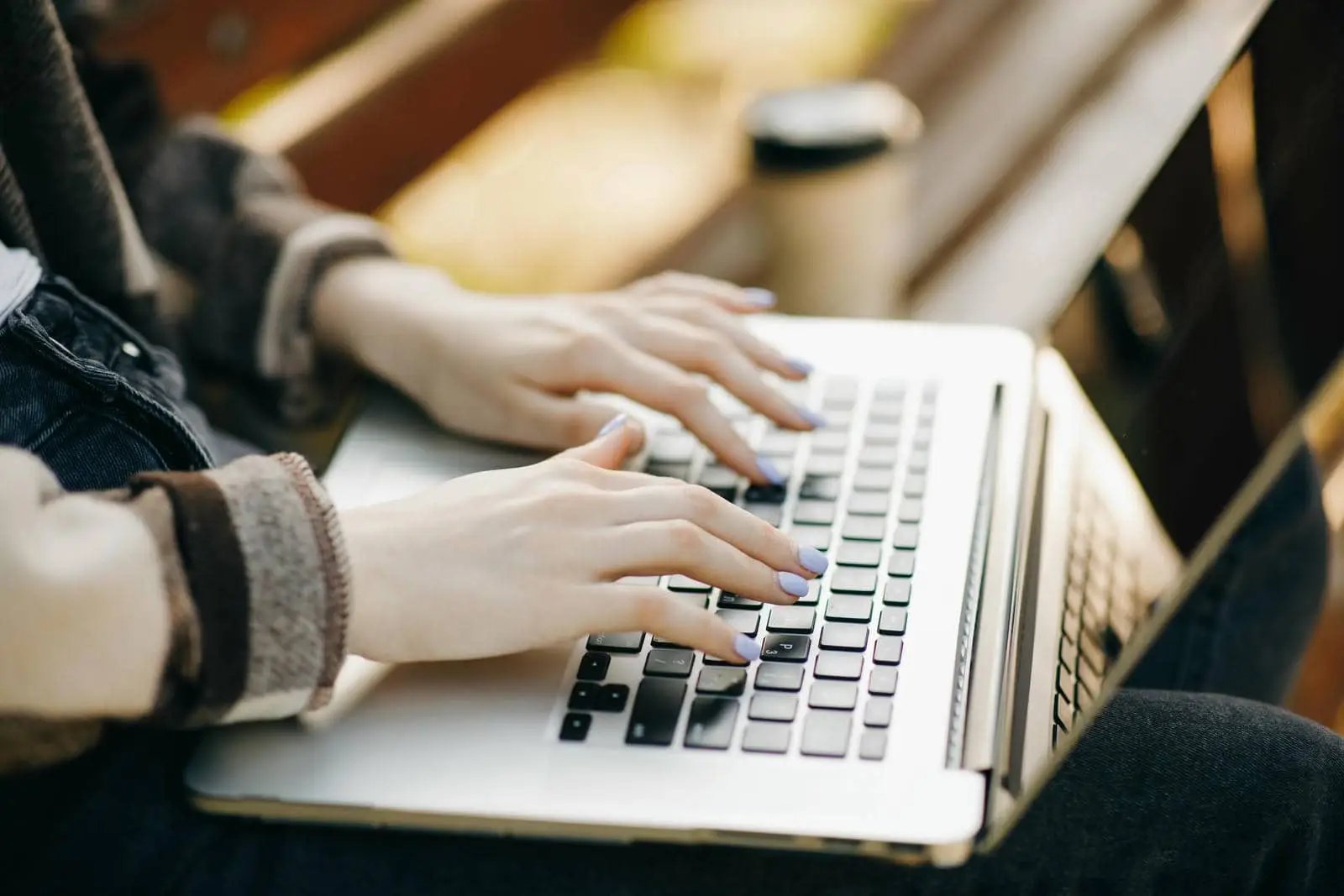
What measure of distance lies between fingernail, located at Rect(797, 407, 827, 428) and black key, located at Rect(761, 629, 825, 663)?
18cm

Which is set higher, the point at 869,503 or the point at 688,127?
the point at 869,503

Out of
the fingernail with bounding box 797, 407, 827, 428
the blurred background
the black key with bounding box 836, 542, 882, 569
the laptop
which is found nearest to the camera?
the laptop

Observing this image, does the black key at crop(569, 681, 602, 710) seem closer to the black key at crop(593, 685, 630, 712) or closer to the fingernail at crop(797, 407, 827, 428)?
the black key at crop(593, 685, 630, 712)

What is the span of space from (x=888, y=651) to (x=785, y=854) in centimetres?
10

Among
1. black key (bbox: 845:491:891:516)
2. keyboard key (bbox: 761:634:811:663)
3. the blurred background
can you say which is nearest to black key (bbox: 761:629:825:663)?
keyboard key (bbox: 761:634:811:663)

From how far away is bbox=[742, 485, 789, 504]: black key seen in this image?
2.35 ft

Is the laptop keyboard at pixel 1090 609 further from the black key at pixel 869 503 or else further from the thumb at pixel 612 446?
the thumb at pixel 612 446

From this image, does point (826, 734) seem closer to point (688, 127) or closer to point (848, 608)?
point (848, 608)

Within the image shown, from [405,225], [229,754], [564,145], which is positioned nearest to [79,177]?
[229,754]

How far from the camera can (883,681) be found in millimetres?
585

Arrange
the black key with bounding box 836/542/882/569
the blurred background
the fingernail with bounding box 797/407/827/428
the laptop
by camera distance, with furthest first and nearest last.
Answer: the blurred background → the fingernail with bounding box 797/407/827/428 → the black key with bounding box 836/542/882/569 → the laptop

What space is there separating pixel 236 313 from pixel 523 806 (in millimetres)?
466

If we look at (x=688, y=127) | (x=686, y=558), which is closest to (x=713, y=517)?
(x=686, y=558)

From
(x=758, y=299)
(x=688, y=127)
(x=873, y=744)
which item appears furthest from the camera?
(x=688, y=127)
